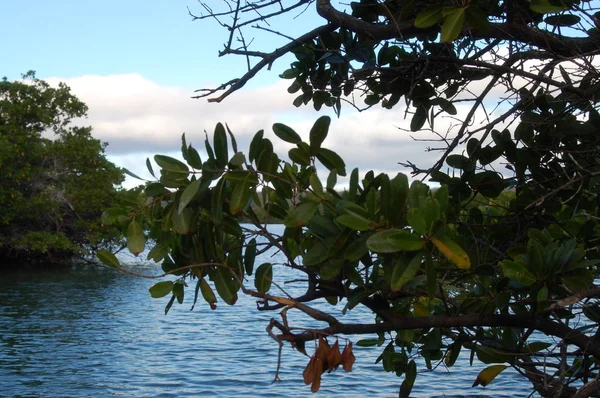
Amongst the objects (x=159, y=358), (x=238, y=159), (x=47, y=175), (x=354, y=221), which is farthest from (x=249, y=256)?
(x=47, y=175)

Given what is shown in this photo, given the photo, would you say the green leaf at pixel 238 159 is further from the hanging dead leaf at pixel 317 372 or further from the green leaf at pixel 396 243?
the hanging dead leaf at pixel 317 372

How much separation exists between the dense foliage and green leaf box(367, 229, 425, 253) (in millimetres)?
24880

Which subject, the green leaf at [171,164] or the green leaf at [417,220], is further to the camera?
the green leaf at [171,164]

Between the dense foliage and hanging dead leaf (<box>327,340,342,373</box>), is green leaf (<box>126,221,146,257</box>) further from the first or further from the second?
the dense foliage

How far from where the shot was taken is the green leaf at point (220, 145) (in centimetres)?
219

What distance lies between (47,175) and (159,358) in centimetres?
1597

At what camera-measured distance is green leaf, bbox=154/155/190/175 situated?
7.50ft

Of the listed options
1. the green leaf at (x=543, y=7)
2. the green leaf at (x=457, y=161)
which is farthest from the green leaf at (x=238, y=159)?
the green leaf at (x=543, y=7)

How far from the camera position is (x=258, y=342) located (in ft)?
45.7

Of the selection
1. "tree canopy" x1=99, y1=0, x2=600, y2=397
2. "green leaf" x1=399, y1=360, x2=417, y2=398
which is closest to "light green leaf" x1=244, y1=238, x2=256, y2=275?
"tree canopy" x1=99, y1=0, x2=600, y2=397

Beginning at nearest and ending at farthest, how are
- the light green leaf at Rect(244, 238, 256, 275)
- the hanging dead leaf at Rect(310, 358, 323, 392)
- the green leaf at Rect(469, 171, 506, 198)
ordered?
the hanging dead leaf at Rect(310, 358, 323, 392)
the light green leaf at Rect(244, 238, 256, 275)
the green leaf at Rect(469, 171, 506, 198)

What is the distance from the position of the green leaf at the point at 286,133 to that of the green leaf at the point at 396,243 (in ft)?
1.67

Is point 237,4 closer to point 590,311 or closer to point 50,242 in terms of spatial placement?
point 590,311

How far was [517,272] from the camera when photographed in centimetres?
242
